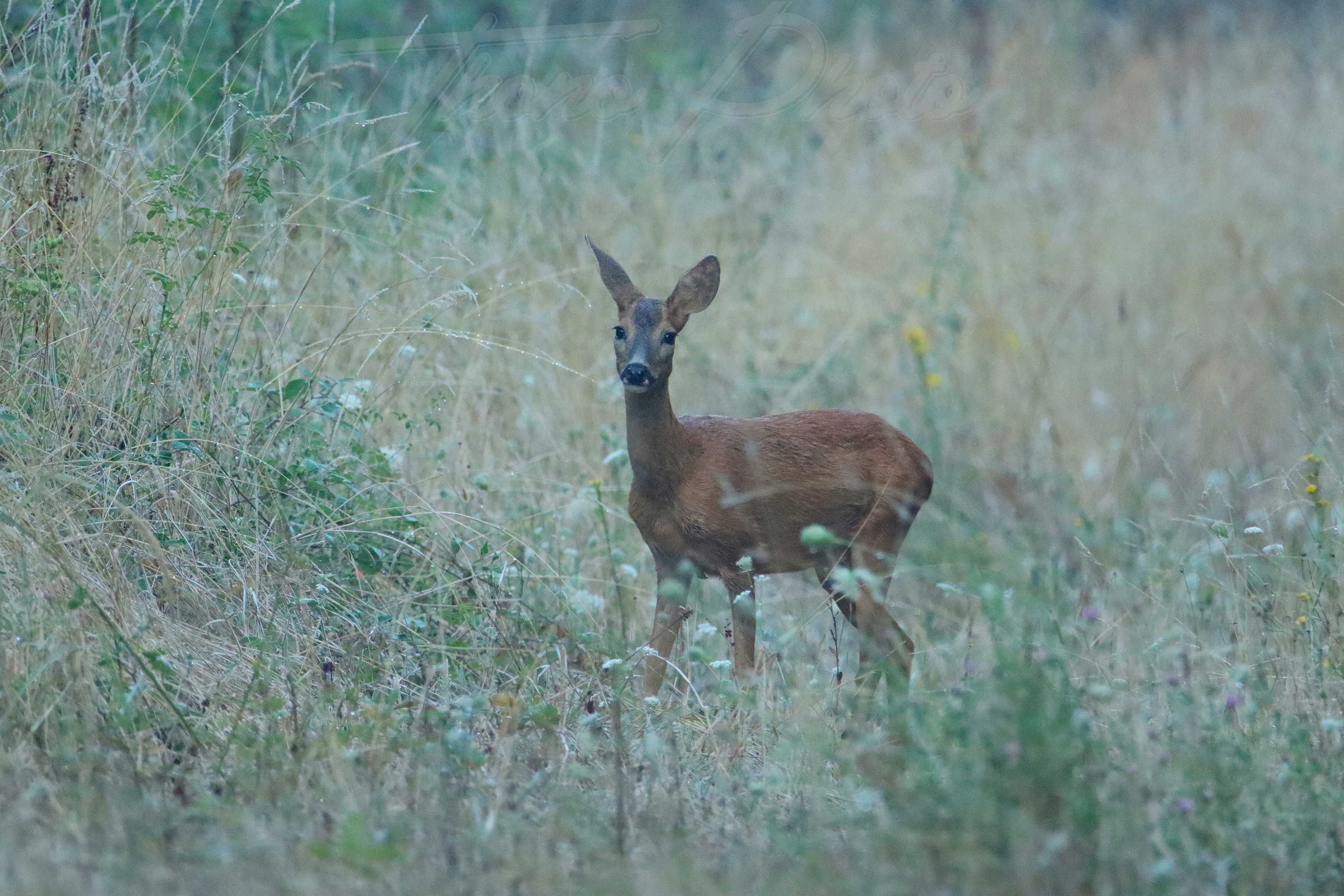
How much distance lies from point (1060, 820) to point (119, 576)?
104 inches

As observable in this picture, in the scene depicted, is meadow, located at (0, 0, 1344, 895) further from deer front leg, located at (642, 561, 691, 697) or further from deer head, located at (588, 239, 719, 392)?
deer head, located at (588, 239, 719, 392)

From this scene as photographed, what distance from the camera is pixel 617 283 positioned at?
509 cm

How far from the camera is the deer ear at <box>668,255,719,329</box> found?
16.2 feet

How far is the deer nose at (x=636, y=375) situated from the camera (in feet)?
15.4

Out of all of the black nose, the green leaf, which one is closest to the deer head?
the black nose

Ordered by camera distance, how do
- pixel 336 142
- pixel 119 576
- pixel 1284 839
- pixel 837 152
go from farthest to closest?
pixel 837 152
pixel 336 142
pixel 119 576
pixel 1284 839

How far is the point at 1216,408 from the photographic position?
28.1 feet

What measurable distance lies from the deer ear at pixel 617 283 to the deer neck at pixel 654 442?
1.03 ft

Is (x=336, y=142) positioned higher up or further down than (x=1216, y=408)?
higher up

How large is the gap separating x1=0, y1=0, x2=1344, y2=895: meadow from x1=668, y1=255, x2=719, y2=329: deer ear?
684 millimetres

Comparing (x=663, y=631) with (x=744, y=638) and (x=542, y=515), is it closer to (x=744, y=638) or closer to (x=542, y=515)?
(x=744, y=638)

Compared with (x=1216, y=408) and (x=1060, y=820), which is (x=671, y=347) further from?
(x=1216, y=408)

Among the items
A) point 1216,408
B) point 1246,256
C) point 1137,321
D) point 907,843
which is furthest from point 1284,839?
point 1246,256

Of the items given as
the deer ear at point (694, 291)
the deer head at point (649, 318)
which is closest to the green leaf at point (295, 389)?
the deer head at point (649, 318)
